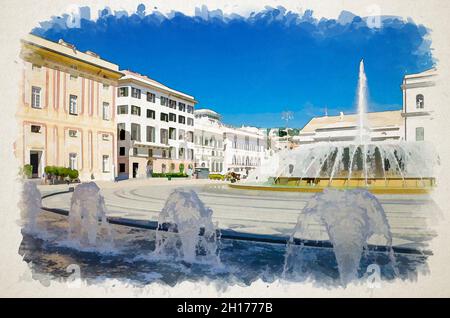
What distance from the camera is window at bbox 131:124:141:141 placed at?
2370 centimetres

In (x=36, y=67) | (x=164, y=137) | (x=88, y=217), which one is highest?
(x=164, y=137)

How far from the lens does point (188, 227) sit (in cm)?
379

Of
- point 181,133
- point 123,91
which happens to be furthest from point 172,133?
point 123,91

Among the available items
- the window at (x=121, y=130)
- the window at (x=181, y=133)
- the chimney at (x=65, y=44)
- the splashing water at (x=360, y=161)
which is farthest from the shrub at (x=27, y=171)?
the window at (x=181, y=133)

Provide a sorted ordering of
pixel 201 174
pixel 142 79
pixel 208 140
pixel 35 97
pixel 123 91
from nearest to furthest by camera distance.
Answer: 1. pixel 35 97
2. pixel 142 79
3. pixel 123 91
4. pixel 201 174
5. pixel 208 140

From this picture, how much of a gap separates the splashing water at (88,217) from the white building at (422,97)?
4.92 metres

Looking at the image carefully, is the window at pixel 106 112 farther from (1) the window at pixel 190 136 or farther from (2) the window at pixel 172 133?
(1) the window at pixel 190 136

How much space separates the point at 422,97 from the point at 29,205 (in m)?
6.82

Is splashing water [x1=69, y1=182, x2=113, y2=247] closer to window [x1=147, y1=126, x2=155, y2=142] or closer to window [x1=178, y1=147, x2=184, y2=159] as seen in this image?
window [x1=147, y1=126, x2=155, y2=142]

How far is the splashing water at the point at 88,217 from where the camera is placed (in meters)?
4.66

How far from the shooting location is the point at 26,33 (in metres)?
4.55

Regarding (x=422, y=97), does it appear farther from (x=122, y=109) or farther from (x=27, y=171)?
Result: (x=122, y=109)

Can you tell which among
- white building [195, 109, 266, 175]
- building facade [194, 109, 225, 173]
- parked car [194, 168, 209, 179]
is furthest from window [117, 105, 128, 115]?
parked car [194, 168, 209, 179]
